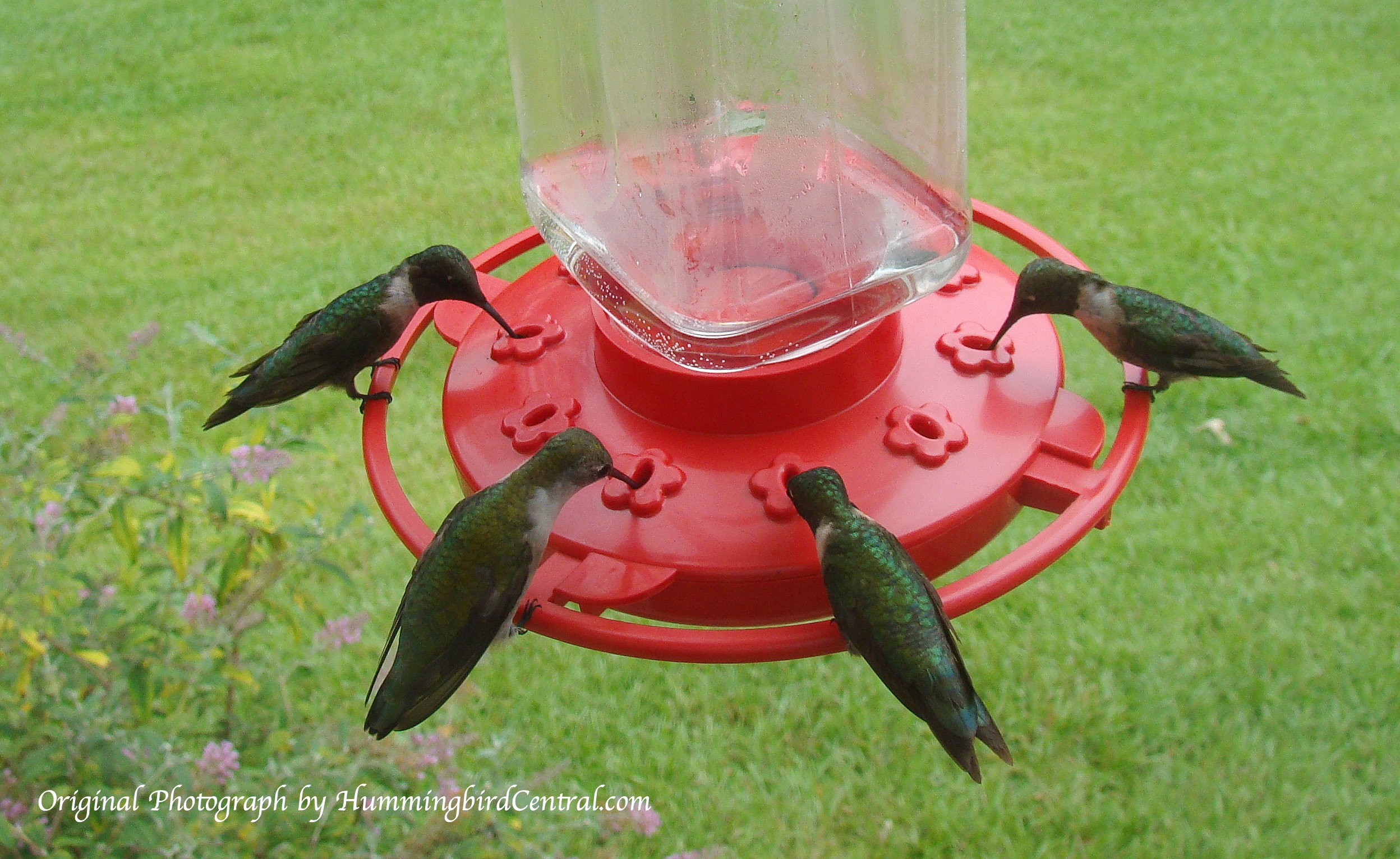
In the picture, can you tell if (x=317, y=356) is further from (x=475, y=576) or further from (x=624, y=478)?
(x=624, y=478)

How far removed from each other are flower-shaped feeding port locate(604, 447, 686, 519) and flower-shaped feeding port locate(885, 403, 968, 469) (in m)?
0.31

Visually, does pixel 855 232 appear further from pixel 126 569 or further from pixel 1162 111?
pixel 1162 111

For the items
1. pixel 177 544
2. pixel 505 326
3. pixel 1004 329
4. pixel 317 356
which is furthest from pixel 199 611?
pixel 1004 329

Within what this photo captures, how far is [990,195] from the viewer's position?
6.18 m

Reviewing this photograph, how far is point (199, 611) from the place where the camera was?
272 centimetres

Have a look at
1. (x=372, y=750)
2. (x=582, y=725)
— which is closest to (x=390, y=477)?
(x=372, y=750)

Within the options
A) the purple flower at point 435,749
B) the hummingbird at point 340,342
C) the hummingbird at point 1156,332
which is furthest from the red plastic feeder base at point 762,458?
the purple flower at point 435,749

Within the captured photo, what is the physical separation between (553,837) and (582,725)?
1.76ft

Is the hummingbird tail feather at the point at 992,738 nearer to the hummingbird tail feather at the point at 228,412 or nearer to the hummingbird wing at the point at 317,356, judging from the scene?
the hummingbird wing at the point at 317,356

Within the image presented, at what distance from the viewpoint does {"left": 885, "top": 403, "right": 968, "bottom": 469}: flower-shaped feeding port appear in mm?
1632

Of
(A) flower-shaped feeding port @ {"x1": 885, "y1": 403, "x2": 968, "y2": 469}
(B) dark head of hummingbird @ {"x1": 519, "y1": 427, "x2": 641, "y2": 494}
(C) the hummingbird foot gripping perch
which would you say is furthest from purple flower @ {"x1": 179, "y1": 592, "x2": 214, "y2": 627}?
(C) the hummingbird foot gripping perch

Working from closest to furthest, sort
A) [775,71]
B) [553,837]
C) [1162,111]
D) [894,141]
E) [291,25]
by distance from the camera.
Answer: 1. [775,71]
2. [894,141]
3. [553,837]
4. [1162,111]
5. [291,25]

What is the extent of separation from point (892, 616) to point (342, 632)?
5.35ft

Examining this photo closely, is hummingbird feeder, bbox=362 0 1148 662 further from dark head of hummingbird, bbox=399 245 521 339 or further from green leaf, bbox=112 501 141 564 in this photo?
green leaf, bbox=112 501 141 564
